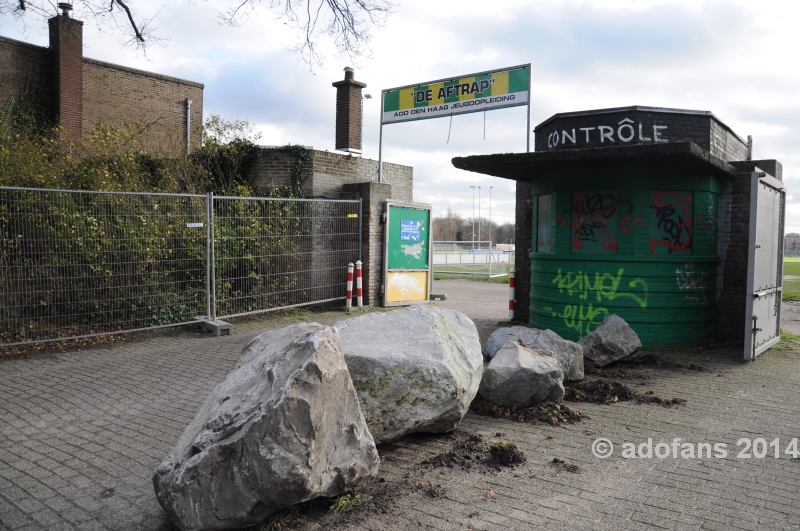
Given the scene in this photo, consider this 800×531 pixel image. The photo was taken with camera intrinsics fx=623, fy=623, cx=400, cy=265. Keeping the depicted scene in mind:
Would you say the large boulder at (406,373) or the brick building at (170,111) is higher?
the brick building at (170,111)

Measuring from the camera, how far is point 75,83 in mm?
22906

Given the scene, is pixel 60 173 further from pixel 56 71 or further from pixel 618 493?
pixel 56 71

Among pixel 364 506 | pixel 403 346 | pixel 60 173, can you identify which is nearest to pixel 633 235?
pixel 403 346

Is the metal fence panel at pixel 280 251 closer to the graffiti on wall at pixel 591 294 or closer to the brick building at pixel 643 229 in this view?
the brick building at pixel 643 229

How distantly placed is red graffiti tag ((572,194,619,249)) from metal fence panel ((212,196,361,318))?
544 centimetres

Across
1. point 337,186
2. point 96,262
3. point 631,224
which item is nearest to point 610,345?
point 631,224

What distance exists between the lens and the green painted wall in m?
9.65

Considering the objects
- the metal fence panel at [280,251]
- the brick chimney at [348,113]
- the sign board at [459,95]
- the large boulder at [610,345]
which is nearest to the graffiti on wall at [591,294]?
the large boulder at [610,345]

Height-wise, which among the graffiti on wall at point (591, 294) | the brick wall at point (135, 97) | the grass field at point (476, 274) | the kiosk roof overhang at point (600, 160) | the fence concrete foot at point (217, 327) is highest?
the brick wall at point (135, 97)

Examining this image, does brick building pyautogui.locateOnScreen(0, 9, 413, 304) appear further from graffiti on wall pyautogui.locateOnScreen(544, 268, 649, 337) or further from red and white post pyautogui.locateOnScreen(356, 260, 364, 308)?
graffiti on wall pyautogui.locateOnScreen(544, 268, 649, 337)

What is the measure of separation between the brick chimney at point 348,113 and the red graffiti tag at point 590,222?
766 cm

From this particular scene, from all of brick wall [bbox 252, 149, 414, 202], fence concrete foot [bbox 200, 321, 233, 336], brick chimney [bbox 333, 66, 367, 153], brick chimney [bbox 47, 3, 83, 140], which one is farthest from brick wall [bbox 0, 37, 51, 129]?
fence concrete foot [bbox 200, 321, 233, 336]

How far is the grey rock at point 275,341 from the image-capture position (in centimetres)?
433

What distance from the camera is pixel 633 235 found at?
9656 millimetres
